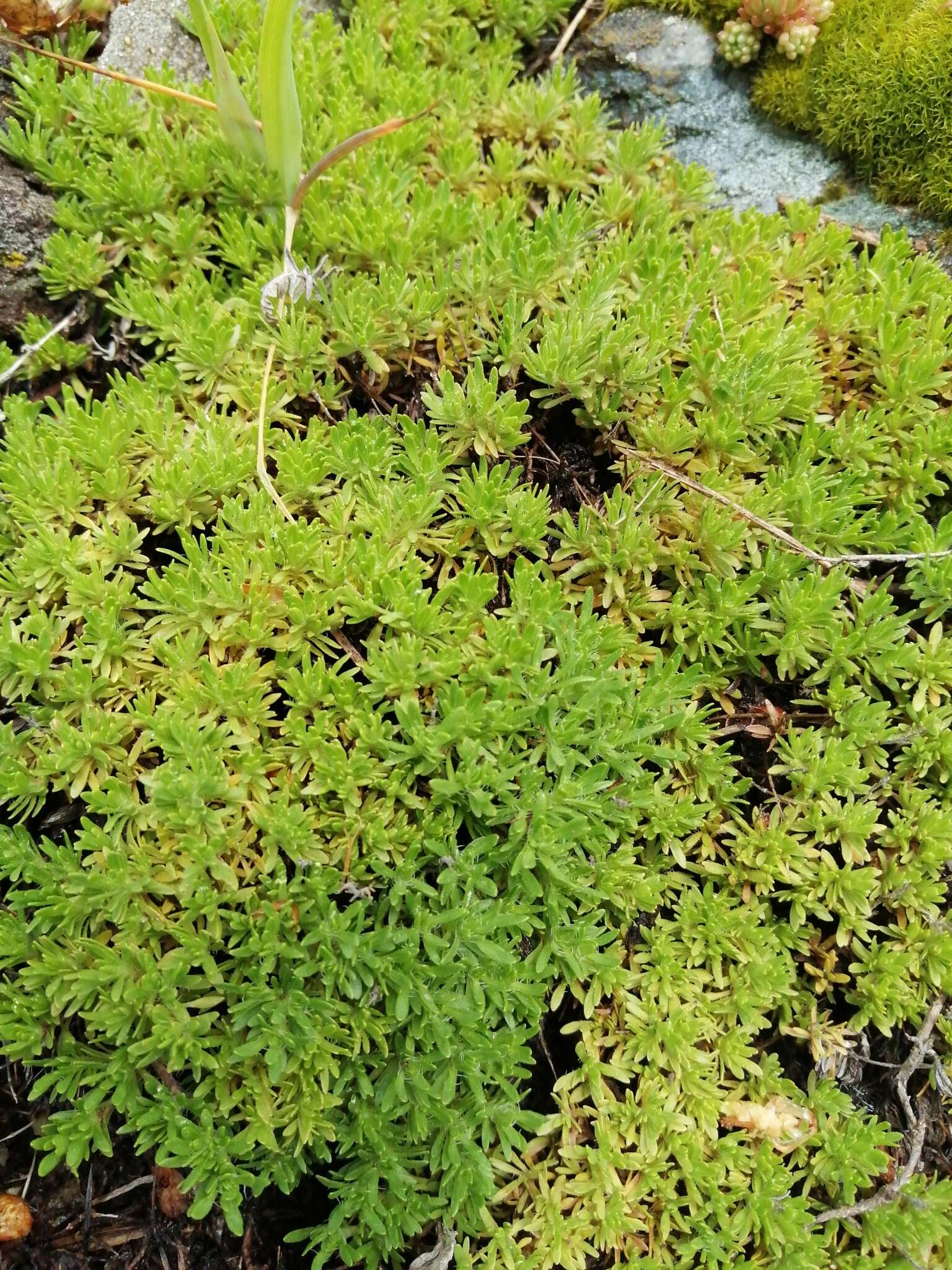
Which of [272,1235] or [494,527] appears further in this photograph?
[494,527]

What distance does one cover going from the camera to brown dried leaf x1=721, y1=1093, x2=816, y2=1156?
8.74 ft

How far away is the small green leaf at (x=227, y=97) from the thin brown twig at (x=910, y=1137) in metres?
3.84

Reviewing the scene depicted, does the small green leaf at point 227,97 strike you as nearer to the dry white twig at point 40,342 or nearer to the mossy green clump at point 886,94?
the dry white twig at point 40,342

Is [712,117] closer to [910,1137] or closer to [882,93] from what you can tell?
[882,93]

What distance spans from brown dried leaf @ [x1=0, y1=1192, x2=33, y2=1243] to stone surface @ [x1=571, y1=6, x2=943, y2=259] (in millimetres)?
4553

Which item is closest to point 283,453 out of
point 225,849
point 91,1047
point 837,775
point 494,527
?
point 494,527

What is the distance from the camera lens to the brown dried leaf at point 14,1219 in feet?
8.54

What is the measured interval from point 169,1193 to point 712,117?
15.4 feet

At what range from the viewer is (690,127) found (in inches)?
157

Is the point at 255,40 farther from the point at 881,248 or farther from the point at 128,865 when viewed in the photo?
the point at 128,865

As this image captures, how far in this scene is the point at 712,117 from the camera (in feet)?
13.1

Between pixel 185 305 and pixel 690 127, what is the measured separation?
2.46m

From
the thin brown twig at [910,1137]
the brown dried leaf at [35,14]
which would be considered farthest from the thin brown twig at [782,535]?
the brown dried leaf at [35,14]

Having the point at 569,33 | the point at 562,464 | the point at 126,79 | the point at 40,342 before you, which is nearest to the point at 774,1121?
the point at 562,464
